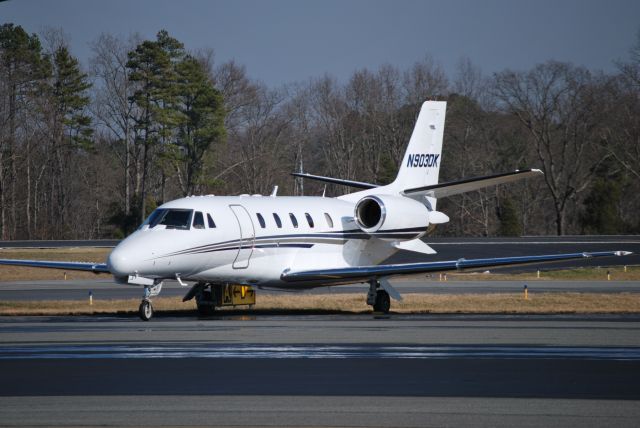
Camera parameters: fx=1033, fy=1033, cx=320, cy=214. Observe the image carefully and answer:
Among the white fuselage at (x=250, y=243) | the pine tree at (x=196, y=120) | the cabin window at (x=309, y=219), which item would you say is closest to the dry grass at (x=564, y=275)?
the white fuselage at (x=250, y=243)

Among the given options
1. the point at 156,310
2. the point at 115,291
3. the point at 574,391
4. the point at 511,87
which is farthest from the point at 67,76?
the point at 574,391

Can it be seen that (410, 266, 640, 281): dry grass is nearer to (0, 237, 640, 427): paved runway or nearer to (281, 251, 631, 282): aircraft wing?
(281, 251, 631, 282): aircraft wing

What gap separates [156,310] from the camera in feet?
87.1

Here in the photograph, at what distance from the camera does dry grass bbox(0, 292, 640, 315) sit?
25.9m

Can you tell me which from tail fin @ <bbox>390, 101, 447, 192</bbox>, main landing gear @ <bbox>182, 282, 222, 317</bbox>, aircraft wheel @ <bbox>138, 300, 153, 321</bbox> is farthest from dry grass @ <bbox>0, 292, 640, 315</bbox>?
aircraft wheel @ <bbox>138, 300, 153, 321</bbox>

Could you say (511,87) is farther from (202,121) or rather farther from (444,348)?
(444,348)

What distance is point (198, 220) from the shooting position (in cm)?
2322

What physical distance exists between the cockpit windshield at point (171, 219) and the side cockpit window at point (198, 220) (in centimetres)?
12

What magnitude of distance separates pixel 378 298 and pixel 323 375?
1304cm

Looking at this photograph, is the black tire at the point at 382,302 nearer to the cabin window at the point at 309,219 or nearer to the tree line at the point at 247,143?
the cabin window at the point at 309,219

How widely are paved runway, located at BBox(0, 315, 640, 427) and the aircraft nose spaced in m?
1.39

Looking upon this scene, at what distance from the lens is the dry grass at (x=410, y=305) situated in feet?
84.9

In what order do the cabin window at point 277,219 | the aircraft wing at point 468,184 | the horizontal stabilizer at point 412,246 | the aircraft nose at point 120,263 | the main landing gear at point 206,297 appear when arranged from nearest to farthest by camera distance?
the aircraft nose at point 120,263, the aircraft wing at point 468,184, the main landing gear at point 206,297, the cabin window at point 277,219, the horizontal stabilizer at point 412,246

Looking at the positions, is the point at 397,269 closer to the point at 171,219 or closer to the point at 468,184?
the point at 468,184
